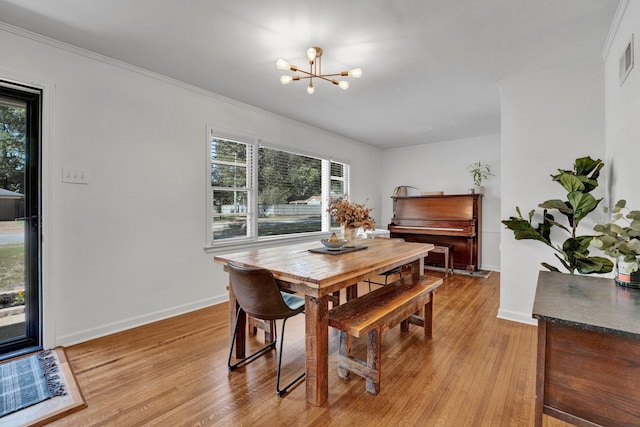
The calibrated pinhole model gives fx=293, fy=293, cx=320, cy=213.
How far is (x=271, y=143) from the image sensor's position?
162 inches

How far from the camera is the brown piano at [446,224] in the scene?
5.07 meters

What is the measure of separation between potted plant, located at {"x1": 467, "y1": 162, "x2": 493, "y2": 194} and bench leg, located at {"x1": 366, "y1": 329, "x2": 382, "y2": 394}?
4387mm

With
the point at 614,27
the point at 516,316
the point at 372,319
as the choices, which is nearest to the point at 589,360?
the point at 372,319

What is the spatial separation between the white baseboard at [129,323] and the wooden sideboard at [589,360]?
3127mm

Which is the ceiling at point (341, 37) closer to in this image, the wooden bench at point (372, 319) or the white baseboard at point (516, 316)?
the wooden bench at point (372, 319)

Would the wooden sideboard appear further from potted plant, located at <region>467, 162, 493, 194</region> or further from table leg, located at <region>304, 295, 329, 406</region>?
potted plant, located at <region>467, 162, 493, 194</region>

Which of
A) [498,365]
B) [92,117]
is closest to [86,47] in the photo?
[92,117]

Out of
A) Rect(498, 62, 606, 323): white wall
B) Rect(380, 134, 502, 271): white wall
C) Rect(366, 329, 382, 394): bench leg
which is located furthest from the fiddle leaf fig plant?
Rect(380, 134, 502, 271): white wall

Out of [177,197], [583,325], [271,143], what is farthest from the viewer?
[271,143]

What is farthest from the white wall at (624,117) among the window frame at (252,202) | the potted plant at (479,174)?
the window frame at (252,202)

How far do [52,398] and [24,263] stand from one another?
1.20m

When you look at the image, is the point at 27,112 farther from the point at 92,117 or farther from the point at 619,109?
the point at 619,109

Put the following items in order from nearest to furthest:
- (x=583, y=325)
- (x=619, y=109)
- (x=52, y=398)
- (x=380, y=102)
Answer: (x=583, y=325) < (x=52, y=398) < (x=619, y=109) < (x=380, y=102)

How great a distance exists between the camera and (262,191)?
4.07 meters
